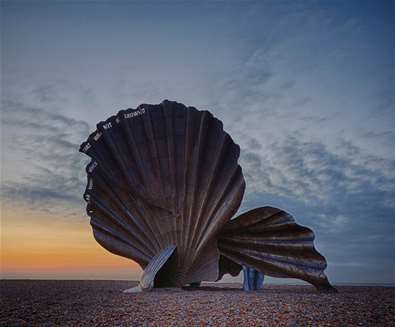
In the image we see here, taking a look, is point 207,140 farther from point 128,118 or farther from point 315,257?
point 315,257

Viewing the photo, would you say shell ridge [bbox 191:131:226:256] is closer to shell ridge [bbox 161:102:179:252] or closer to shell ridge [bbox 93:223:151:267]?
shell ridge [bbox 161:102:179:252]

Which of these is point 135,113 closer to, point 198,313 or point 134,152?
point 134,152

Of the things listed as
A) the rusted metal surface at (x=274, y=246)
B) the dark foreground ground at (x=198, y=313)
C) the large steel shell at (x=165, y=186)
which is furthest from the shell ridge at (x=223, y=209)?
the dark foreground ground at (x=198, y=313)

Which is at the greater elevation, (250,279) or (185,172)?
(185,172)

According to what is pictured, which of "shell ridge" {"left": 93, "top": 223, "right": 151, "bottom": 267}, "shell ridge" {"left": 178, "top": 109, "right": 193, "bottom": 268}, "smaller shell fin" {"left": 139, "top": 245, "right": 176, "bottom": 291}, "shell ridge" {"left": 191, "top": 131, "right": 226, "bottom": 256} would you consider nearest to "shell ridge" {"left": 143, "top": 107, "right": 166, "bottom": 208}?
"shell ridge" {"left": 178, "top": 109, "right": 193, "bottom": 268}

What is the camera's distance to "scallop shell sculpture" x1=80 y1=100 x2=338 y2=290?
12.3 m

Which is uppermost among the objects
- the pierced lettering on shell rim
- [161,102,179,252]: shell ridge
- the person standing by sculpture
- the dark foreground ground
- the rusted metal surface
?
the pierced lettering on shell rim

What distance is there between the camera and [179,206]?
12.9 m

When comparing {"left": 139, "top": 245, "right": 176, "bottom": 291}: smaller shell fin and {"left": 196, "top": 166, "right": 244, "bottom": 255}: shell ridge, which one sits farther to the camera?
{"left": 196, "top": 166, "right": 244, "bottom": 255}: shell ridge

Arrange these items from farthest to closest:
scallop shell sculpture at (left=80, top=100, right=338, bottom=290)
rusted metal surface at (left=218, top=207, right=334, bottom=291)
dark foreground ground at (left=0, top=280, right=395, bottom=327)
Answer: scallop shell sculpture at (left=80, top=100, right=338, bottom=290) → rusted metal surface at (left=218, top=207, right=334, bottom=291) → dark foreground ground at (left=0, top=280, right=395, bottom=327)

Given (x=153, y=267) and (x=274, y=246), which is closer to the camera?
(x=153, y=267)

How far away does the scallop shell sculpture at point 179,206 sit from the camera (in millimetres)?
12344

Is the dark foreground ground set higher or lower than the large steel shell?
lower

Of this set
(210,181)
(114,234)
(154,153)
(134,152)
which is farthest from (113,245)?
(210,181)
